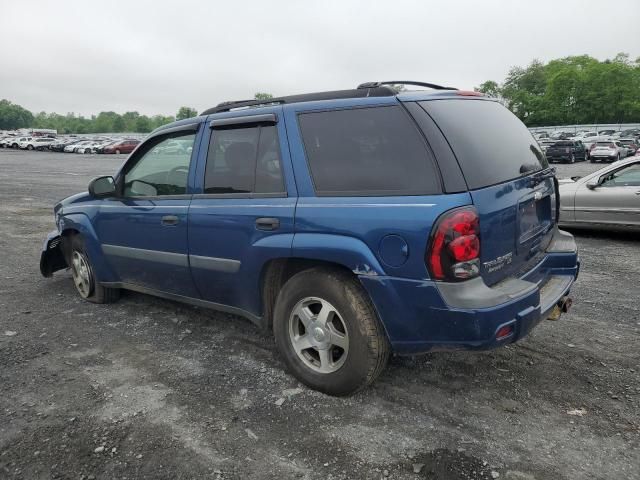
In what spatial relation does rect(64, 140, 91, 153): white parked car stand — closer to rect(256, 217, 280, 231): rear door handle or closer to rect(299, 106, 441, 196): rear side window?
rect(256, 217, 280, 231): rear door handle

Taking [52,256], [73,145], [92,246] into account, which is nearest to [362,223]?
[92,246]

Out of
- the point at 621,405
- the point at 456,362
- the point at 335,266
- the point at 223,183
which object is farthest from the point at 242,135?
the point at 621,405

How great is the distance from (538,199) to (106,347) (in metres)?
3.41

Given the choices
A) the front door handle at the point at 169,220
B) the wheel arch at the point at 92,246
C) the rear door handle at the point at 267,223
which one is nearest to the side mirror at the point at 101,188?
the wheel arch at the point at 92,246

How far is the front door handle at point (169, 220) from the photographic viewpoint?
3944 millimetres

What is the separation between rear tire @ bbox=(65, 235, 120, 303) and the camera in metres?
5.06

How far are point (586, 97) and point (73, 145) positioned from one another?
85.7m

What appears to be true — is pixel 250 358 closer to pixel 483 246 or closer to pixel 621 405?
pixel 483 246

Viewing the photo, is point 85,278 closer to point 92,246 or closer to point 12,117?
point 92,246

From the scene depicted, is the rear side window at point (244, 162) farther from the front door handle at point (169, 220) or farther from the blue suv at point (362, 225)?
the front door handle at point (169, 220)

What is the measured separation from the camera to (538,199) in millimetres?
3398

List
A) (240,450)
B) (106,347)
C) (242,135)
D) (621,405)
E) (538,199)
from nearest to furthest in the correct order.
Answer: (240,450)
(621,405)
(538,199)
(242,135)
(106,347)

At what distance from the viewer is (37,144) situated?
5503 cm

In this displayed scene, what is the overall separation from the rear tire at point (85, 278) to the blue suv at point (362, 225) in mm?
1141
